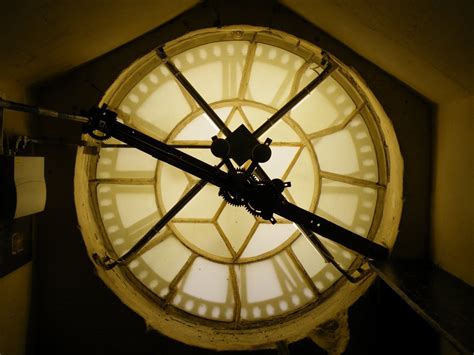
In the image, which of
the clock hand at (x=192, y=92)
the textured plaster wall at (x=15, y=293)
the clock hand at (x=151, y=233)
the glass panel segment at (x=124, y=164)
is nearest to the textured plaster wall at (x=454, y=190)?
the clock hand at (x=192, y=92)

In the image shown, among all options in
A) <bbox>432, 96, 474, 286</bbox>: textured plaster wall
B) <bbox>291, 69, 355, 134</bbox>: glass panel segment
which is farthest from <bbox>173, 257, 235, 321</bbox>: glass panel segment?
<bbox>432, 96, 474, 286</bbox>: textured plaster wall

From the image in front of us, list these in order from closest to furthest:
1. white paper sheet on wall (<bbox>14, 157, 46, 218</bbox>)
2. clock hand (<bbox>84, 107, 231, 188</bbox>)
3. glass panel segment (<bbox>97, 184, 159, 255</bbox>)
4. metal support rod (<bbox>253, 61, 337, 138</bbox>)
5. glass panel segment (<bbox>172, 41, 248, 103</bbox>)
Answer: clock hand (<bbox>84, 107, 231, 188</bbox>) < white paper sheet on wall (<bbox>14, 157, 46, 218</bbox>) < metal support rod (<bbox>253, 61, 337, 138</bbox>) < glass panel segment (<bbox>172, 41, 248, 103</bbox>) < glass panel segment (<bbox>97, 184, 159, 255</bbox>)

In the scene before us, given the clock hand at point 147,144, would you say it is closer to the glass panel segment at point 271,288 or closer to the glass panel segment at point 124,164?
the glass panel segment at point 124,164

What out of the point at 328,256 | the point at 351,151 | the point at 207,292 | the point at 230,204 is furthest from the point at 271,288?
the point at 351,151

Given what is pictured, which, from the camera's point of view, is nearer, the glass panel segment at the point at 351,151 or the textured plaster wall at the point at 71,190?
the textured plaster wall at the point at 71,190

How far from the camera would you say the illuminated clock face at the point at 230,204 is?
2199 millimetres

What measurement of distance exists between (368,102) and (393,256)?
98cm

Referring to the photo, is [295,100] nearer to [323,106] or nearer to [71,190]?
[323,106]

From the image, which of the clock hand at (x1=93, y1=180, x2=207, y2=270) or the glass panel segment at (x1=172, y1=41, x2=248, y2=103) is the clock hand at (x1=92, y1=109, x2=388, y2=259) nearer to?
the clock hand at (x1=93, y1=180, x2=207, y2=270)

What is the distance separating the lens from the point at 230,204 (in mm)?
2127

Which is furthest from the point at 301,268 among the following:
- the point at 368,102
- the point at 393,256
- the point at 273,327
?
the point at 368,102

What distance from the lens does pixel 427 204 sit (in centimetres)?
211

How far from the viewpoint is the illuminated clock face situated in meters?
2.20

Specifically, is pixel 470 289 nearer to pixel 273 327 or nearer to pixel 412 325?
pixel 412 325
